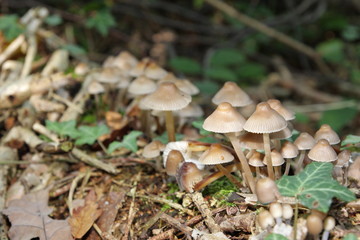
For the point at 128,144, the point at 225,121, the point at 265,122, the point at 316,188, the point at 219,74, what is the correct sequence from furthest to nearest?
the point at 219,74
the point at 128,144
the point at 225,121
the point at 265,122
the point at 316,188

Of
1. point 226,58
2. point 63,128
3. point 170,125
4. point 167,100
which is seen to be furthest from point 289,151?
point 226,58

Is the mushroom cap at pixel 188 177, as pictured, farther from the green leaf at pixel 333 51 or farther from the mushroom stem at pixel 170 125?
the green leaf at pixel 333 51

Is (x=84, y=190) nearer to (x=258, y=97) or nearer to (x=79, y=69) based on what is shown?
(x=79, y=69)

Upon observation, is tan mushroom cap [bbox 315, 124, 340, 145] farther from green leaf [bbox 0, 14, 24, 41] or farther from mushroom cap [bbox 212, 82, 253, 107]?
green leaf [bbox 0, 14, 24, 41]

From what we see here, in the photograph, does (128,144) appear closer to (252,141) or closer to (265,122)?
(252,141)

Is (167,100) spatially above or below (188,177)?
above

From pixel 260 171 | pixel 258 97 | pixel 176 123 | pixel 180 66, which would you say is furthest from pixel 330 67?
pixel 260 171
